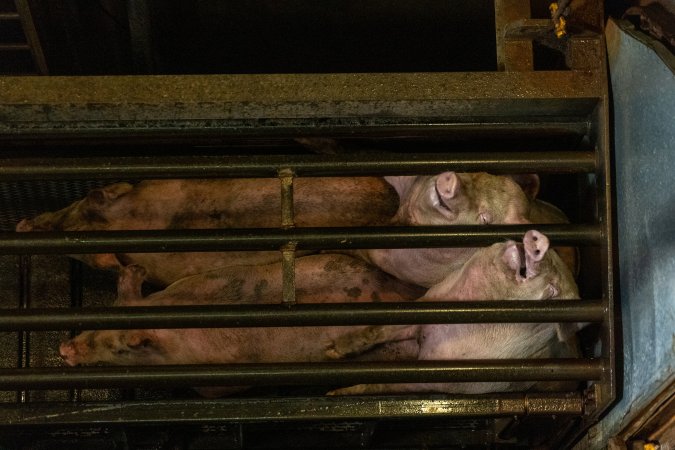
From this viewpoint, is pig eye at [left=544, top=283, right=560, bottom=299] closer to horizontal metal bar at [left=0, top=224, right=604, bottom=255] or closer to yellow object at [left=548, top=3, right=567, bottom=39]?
horizontal metal bar at [left=0, top=224, right=604, bottom=255]

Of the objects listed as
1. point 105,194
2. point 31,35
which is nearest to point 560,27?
point 105,194

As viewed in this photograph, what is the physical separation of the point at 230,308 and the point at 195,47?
1521mm

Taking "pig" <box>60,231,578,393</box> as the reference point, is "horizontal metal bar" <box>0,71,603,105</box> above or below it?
above

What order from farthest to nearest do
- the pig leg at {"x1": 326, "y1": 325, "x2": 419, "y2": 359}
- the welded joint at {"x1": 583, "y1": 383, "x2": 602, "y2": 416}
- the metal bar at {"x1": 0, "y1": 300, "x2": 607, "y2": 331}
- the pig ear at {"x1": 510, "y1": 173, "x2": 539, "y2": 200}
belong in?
the pig ear at {"x1": 510, "y1": 173, "x2": 539, "y2": 200} → the pig leg at {"x1": 326, "y1": 325, "x2": 419, "y2": 359} → the welded joint at {"x1": 583, "y1": 383, "x2": 602, "y2": 416} → the metal bar at {"x1": 0, "y1": 300, "x2": 607, "y2": 331}

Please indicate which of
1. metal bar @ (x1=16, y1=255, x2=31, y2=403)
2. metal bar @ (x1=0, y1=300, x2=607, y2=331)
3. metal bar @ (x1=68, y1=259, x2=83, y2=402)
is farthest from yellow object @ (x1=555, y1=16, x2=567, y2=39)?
metal bar @ (x1=16, y1=255, x2=31, y2=403)

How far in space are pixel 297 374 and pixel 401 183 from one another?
2.33 ft

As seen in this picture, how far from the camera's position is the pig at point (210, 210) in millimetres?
2336

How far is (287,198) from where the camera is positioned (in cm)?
183

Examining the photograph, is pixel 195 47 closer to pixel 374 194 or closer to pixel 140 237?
pixel 374 194

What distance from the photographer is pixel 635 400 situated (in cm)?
177

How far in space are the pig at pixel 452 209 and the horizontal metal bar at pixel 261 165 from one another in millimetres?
69

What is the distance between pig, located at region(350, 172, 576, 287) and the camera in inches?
75.9

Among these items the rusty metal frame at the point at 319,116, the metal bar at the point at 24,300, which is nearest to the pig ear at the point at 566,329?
the rusty metal frame at the point at 319,116

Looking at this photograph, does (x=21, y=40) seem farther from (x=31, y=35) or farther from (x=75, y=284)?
(x=75, y=284)
